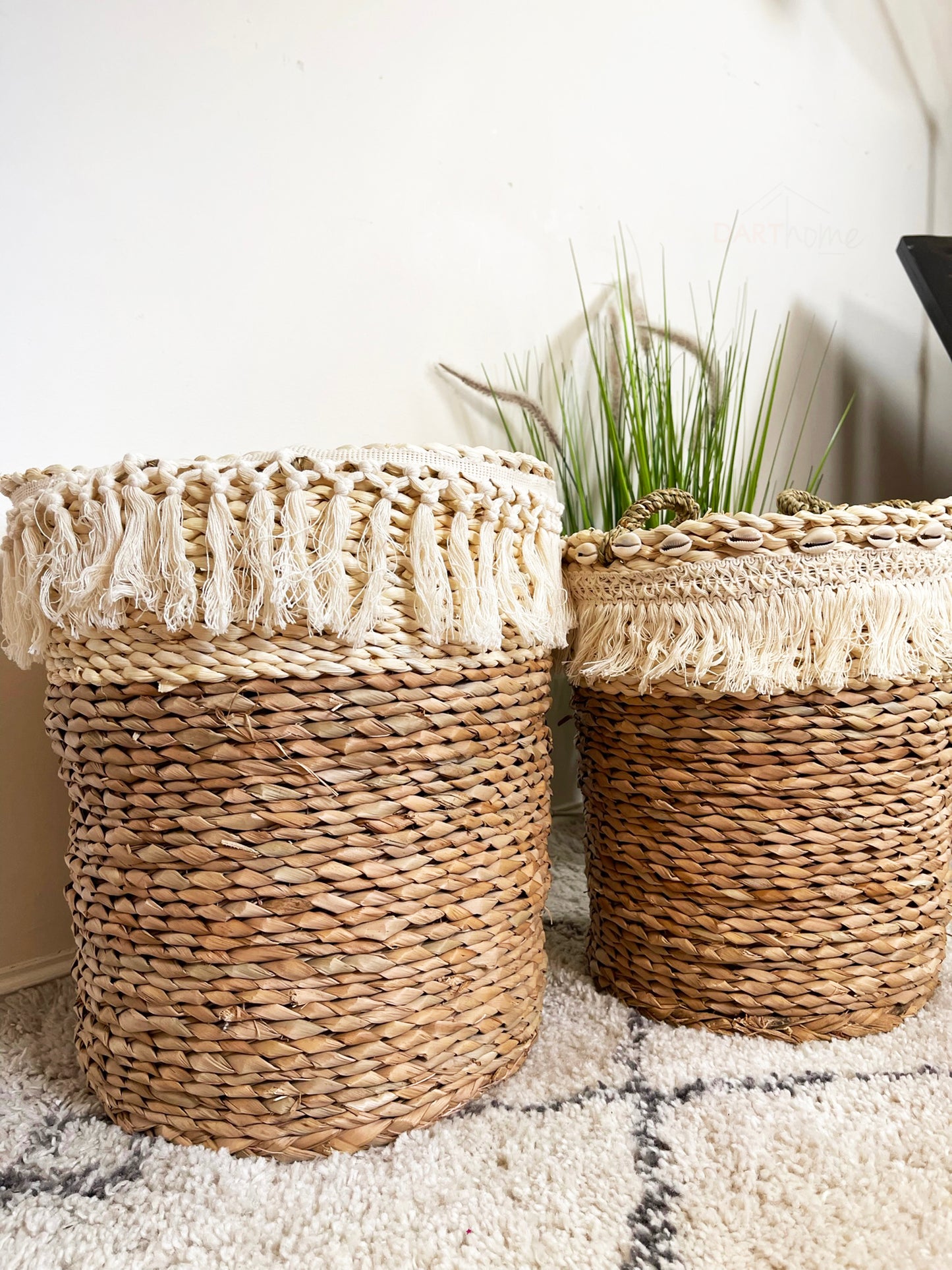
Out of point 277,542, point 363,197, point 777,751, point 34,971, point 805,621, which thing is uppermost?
point 363,197

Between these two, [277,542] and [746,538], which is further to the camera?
[746,538]

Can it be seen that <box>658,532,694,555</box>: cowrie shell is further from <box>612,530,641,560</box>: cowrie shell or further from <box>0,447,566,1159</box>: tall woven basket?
<box>0,447,566,1159</box>: tall woven basket

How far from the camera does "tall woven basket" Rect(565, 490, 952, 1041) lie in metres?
0.69

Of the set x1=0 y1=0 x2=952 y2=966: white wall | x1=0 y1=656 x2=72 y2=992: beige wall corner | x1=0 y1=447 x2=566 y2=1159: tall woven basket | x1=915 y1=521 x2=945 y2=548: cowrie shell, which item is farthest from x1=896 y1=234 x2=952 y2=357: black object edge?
x1=0 y1=656 x2=72 y2=992: beige wall corner

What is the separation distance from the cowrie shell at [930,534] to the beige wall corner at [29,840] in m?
0.93

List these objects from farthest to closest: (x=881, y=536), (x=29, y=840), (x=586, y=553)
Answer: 1. (x=29, y=840)
2. (x=586, y=553)
3. (x=881, y=536)

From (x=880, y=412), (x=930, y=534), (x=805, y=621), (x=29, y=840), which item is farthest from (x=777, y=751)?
(x=880, y=412)

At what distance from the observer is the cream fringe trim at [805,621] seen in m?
0.68

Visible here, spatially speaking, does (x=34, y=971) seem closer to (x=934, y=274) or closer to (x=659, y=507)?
(x=659, y=507)

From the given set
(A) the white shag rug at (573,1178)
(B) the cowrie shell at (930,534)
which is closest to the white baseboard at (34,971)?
(A) the white shag rug at (573,1178)

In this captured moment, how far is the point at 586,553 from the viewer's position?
785 millimetres

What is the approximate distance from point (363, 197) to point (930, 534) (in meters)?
0.84

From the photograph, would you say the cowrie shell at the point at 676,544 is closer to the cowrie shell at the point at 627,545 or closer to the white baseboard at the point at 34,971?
the cowrie shell at the point at 627,545

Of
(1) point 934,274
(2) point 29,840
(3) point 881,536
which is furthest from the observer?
(1) point 934,274
